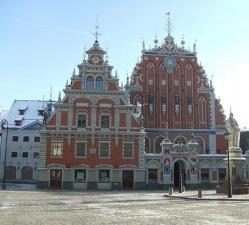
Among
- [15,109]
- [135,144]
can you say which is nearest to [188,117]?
[135,144]

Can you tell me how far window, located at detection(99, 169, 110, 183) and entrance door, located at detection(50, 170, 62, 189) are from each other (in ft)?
17.1

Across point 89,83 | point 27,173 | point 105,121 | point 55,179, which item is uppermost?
point 89,83

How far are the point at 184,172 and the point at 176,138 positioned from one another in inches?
252

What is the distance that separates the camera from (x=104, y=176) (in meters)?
53.0

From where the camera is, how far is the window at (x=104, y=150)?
5328 centimetres

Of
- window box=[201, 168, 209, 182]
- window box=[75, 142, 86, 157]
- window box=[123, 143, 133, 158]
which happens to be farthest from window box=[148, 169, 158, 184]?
window box=[75, 142, 86, 157]

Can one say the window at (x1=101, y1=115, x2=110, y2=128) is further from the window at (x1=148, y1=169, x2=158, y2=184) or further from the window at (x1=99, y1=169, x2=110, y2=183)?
the window at (x1=148, y1=169, x2=158, y2=184)

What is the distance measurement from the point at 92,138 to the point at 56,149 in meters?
4.85

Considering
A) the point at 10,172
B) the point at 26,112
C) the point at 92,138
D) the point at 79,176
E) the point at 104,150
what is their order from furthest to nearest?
the point at 26,112
the point at 10,172
the point at 104,150
the point at 92,138
the point at 79,176

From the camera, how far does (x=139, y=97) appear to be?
61844 mm

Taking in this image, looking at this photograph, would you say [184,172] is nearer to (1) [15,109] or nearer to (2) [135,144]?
(2) [135,144]

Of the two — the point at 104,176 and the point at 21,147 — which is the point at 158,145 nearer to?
the point at 104,176

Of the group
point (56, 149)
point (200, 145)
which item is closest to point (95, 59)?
point (56, 149)

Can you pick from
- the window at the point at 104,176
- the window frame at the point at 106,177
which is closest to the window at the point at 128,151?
the window frame at the point at 106,177
